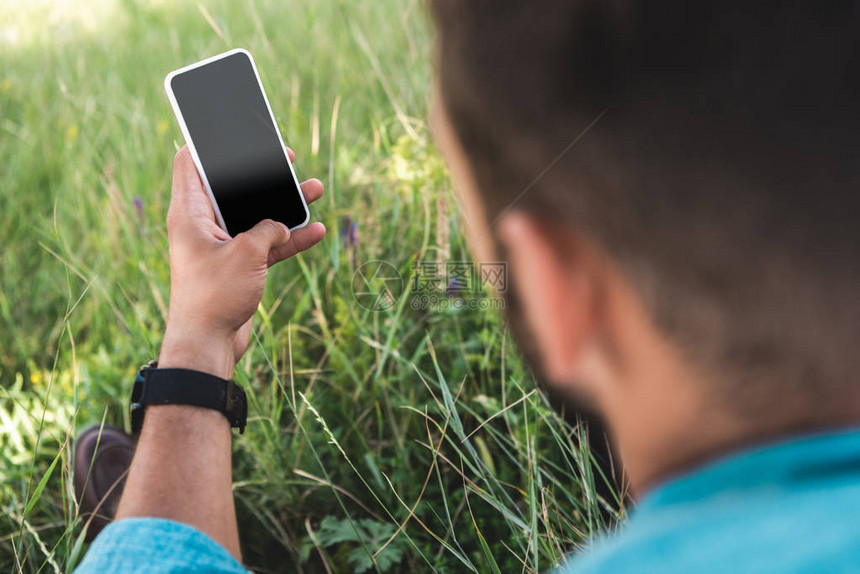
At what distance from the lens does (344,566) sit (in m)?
1.36

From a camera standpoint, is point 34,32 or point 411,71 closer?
point 411,71

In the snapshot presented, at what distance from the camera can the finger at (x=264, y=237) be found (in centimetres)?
114

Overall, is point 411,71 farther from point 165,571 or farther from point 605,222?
point 605,222

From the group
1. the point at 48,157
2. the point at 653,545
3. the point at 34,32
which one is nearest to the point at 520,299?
the point at 653,545

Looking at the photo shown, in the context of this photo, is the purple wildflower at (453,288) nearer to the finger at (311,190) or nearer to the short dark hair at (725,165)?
the finger at (311,190)

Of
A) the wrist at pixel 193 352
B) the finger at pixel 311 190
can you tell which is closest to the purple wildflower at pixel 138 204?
the finger at pixel 311 190

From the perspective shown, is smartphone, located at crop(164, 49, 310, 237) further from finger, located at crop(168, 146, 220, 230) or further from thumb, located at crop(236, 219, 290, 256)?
thumb, located at crop(236, 219, 290, 256)

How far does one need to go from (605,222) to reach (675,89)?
0.10m

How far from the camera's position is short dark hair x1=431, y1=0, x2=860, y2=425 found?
0.45 meters

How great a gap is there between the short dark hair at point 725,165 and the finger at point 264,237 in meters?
0.70
